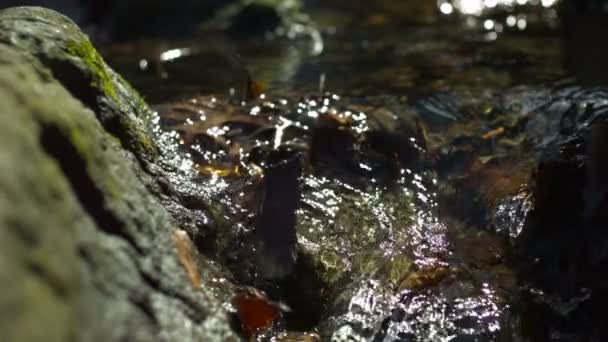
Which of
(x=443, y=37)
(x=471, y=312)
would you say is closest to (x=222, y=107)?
(x=471, y=312)

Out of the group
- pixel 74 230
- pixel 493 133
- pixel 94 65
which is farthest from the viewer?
pixel 493 133

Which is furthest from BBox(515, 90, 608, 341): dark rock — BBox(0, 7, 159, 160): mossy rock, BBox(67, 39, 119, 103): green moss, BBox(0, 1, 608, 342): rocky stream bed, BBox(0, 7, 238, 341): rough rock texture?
BBox(67, 39, 119, 103): green moss

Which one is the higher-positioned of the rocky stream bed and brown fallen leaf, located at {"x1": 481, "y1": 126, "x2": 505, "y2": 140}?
brown fallen leaf, located at {"x1": 481, "y1": 126, "x2": 505, "y2": 140}

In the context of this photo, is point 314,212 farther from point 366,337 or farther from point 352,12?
point 352,12

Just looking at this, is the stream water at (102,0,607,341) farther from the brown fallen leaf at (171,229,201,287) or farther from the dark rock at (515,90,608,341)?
the brown fallen leaf at (171,229,201,287)

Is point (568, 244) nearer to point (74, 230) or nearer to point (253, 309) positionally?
point (253, 309)

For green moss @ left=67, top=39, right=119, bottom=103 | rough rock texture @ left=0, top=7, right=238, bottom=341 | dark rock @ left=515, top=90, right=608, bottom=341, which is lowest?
rough rock texture @ left=0, top=7, right=238, bottom=341

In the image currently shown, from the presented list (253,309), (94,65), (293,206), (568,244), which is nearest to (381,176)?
(293,206)
